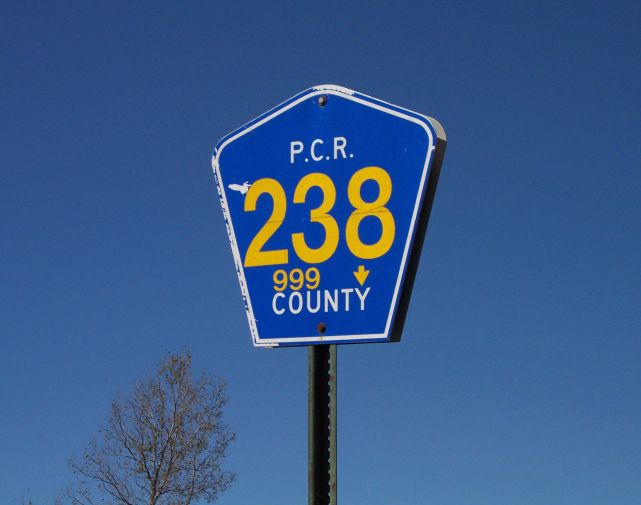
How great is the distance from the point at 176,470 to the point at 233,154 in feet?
89.9

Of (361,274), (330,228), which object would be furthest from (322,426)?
(330,228)

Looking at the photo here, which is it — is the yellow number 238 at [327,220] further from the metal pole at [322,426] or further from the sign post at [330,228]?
the metal pole at [322,426]

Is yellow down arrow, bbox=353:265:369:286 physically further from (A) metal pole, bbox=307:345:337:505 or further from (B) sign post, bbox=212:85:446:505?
(A) metal pole, bbox=307:345:337:505

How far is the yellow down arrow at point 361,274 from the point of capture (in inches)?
118

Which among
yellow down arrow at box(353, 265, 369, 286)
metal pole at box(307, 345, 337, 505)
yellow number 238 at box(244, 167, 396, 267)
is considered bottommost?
metal pole at box(307, 345, 337, 505)

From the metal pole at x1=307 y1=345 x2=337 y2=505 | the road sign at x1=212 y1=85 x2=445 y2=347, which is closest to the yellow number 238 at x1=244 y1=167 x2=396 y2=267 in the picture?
the road sign at x1=212 y1=85 x2=445 y2=347

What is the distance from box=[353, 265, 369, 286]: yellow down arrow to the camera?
3010 millimetres

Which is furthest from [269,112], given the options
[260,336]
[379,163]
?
[260,336]

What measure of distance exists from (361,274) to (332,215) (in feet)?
0.63

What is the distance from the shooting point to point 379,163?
120 inches

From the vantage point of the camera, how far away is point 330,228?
10.1 feet

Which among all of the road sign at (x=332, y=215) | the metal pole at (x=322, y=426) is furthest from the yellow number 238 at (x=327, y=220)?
the metal pole at (x=322, y=426)

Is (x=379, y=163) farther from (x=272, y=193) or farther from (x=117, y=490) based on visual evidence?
(x=117, y=490)

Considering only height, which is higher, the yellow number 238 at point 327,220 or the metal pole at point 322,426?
the yellow number 238 at point 327,220
